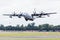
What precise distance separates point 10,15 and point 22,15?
10.2 ft

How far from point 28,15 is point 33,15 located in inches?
131

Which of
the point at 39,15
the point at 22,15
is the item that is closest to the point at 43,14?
the point at 39,15

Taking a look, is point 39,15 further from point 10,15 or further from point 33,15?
point 10,15

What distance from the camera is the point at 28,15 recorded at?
78312 mm

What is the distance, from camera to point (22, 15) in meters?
78.8

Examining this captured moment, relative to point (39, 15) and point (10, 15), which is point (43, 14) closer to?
point (39, 15)

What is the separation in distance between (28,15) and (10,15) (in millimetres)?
4697

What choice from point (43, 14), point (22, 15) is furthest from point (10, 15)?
point (43, 14)

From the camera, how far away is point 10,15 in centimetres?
7912

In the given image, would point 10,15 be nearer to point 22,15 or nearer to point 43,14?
point 22,15

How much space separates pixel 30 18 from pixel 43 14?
20.6ft

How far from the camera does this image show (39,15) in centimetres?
8119

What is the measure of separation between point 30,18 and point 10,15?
5.76m

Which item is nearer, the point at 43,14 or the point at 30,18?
the point at 30,18
